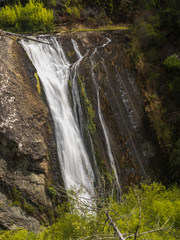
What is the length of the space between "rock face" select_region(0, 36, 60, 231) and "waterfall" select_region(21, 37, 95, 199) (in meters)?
0.53

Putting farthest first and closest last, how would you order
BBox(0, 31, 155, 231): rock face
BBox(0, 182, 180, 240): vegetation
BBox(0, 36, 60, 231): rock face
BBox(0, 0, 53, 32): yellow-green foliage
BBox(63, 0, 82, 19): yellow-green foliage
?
1. BBox(63, 0, 82, 19): yellow-green foliage
2. BBox(0, 0, 53, 32): yellow-green foliage
3. BBox(0, 31, 155, 231): rock face
4. BBox(0, 36, 60, 231): rock face
5. BBox(0, 182, 180, 240): vegetation

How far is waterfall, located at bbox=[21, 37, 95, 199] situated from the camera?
11.4 metres

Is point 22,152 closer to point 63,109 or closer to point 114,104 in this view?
point 63,109

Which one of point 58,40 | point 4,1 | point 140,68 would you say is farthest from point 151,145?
point 4,1

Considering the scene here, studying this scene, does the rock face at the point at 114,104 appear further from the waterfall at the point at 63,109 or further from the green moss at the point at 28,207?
the green moss at the point at 28,207

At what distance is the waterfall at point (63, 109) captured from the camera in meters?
11.4

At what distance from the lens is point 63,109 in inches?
494

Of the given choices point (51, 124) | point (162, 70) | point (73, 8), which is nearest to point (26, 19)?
point (73, 8)

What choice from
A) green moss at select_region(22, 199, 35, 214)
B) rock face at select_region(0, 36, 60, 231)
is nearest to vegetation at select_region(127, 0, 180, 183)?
rock face at select_region(0, 36, 60, 231)

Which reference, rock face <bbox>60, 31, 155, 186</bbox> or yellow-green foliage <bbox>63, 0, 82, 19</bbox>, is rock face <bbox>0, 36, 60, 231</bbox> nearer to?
rock face <bbox>60, 31, 155, 186</bbox>

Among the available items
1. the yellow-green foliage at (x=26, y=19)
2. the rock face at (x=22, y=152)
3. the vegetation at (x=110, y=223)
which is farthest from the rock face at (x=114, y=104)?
the yellow-green foliage at (x=26, y=19)

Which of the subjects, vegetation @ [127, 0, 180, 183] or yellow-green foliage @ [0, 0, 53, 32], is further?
yellow-green foliage @ [0, 0, 53, 32]

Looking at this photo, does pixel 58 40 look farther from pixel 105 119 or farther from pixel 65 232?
pixel 65 232

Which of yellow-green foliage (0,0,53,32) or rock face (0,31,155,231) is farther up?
yellow-green foliage (0,0,53,32)
